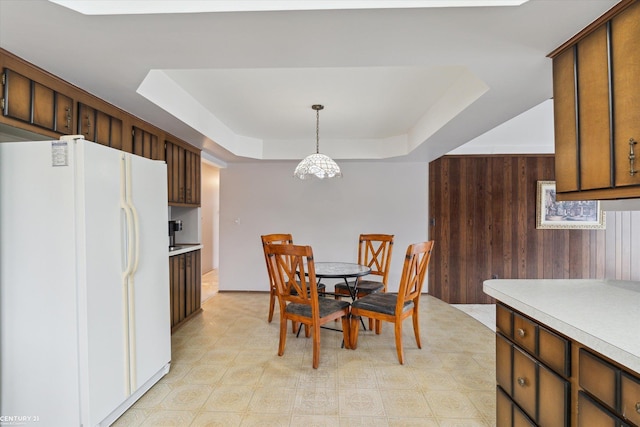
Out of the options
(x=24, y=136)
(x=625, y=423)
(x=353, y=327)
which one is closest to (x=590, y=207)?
(x=353, y=327)

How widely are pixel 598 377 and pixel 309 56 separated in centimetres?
188

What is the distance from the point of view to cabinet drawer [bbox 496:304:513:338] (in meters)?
1.56

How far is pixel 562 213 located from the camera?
475cm

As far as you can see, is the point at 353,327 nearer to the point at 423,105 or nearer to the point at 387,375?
the point at 387,375

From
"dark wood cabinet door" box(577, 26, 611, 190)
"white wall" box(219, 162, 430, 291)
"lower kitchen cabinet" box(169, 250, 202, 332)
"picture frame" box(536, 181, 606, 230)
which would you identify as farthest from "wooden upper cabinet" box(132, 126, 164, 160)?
"picture frame" box(536, 181, 606, 230)

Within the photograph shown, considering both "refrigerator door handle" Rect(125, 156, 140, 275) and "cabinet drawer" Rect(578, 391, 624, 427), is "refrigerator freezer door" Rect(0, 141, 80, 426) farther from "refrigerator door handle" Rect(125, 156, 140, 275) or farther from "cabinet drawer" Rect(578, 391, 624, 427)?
"cabinet drawer" Rect(578, 391, 624, 427)

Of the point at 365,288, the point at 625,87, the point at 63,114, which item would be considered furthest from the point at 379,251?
the point at 63,114

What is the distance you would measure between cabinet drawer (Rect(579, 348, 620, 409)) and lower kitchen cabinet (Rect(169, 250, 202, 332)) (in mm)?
3370

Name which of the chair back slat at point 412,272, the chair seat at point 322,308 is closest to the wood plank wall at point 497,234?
the chair back slat at point 412,272

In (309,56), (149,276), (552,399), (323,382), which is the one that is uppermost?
(309,56)

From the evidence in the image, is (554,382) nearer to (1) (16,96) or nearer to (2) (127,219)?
(2) (127,219)

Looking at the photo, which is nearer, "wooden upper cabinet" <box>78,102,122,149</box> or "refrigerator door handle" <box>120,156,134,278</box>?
"refrigerator door handle" <box>120,156,134,278</box>

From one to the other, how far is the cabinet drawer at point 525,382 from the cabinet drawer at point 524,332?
0.04 m

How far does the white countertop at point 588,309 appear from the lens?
0.98m
